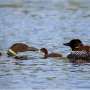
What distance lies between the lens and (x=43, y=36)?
23.4 meters

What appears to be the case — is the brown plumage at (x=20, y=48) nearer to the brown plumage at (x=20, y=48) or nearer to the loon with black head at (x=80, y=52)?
the brown plumage at (x=20, y=48)

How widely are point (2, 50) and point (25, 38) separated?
8.33ft

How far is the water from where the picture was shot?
1622 centimetres

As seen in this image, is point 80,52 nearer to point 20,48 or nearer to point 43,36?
point 20,48

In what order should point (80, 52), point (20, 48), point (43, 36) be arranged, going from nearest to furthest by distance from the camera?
point (80, 52)
point (20, 48)
point (43, 36)

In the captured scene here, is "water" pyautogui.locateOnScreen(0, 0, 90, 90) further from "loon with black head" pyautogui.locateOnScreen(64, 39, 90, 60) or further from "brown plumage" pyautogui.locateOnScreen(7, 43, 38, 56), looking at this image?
"loon with black head" pyautogui.locateOnScreen(64, 39, 90, 60)

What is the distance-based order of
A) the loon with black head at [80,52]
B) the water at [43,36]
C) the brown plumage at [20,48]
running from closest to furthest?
the water at [43,36]
the loon with black head at [80,52]
the brown plumage at [20,48]

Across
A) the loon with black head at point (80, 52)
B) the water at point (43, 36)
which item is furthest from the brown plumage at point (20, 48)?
the loon with black head at point (80, 52)

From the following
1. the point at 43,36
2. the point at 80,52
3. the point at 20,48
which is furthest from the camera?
the point at 43,36

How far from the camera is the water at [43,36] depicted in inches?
639

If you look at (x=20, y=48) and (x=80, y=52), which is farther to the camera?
(x=20, y=48)

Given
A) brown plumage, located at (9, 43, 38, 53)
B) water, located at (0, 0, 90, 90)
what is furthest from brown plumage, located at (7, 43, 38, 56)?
water, located at (0, 0, 90, 90)

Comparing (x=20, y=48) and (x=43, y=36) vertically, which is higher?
(x=43, y=36)

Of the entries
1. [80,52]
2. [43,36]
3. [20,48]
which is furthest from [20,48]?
[43,36]
